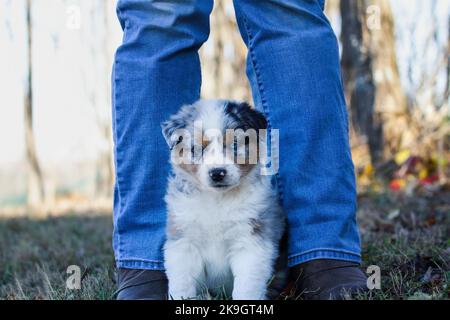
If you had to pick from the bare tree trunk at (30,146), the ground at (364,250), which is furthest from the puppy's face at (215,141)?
the bare tree trunk at (30,146)

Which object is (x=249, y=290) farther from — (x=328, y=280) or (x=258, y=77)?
(x=258, y=77)

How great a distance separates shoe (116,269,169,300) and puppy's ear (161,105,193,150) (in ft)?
2.15

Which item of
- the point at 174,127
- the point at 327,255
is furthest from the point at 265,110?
the point at 327,255

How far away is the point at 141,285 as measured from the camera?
2.64m

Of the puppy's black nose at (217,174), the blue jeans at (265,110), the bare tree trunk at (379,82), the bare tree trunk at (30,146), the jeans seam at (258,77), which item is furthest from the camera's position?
the bare tree trunk at (30,146)

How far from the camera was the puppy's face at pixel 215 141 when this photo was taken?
8.55ft

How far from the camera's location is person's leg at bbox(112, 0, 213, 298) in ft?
9.04

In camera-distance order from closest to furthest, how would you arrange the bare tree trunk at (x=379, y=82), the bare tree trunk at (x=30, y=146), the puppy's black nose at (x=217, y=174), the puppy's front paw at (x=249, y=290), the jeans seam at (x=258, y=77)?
the puppy's front paw at (x=249, y=290) < the puppy's black nose at (x=217, y=174) < the jeans seam at (x=258, y=77) < the bare tree trunk at (x=379, y=82) < the bare tree trunk at (x=30, y=146)

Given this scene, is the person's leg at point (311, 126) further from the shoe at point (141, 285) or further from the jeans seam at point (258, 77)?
the shoe at point (141, 285)

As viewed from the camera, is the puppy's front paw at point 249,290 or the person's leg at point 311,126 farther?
the person's leg at point 311,126

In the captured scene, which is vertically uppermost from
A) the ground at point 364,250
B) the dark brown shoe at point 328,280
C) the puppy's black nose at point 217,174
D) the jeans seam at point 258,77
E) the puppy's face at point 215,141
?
the jeans seam at point 258,77

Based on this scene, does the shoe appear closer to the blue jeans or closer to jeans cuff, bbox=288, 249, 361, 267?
the blue jeans

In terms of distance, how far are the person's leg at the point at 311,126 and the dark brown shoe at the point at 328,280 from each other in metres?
0.03
